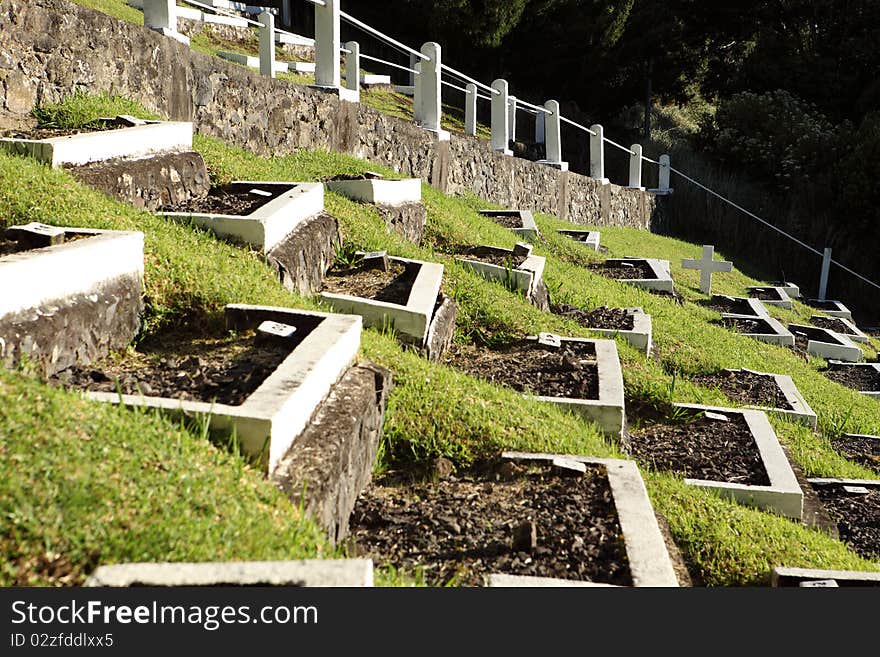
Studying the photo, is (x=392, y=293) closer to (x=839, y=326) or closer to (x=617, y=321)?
(x=617, y=321)

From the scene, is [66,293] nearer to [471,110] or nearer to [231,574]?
[231,574]

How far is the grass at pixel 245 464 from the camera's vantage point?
237 centimetres

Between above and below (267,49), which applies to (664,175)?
below

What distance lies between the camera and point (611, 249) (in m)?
13.2

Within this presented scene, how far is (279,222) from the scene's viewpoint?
16.9 ft

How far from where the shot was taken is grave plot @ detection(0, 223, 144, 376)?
10.6ft

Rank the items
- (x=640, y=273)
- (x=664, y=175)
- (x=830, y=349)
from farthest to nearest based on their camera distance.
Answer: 1. (x=664, y=175)
2. (x=640, y=273)
3. (x=830, y=349)

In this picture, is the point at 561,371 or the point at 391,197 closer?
the point at 561,371

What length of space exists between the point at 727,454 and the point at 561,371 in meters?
0.98

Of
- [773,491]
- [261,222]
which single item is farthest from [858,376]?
[261,222]

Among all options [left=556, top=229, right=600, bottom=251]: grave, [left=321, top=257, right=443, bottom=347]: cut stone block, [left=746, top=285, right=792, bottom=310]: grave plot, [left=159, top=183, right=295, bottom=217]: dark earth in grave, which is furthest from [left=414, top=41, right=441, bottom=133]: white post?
[left=321, top=257, right=443, bottom=347]: cut stone block

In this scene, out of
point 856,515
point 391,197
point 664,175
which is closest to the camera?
point 856,515

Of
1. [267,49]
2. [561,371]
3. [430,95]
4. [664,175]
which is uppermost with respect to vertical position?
[267,49]

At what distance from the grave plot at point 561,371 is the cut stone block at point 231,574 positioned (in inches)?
118
